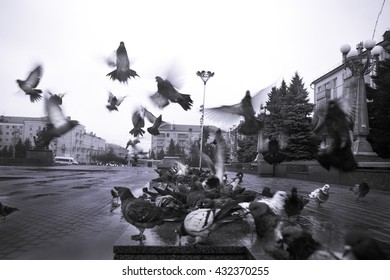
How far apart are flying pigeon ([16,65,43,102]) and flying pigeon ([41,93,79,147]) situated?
0.74 ft

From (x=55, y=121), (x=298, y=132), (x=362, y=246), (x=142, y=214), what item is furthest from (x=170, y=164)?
(x=362, y=246)

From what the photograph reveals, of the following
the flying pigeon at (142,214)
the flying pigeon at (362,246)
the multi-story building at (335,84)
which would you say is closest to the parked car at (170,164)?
the multi-story building at (335,84)

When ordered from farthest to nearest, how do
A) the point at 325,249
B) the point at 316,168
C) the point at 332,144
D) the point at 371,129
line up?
the point at 371,129
the point at 316,168
the point at 332,144
the point at 325,249

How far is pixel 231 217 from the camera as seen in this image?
11.0ft

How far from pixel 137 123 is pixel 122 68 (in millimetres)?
1488

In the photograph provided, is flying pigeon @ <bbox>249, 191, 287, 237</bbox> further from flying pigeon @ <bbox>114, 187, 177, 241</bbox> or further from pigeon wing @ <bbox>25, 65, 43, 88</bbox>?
pigeon wing @ <bbox>25, 65, 43, 88</bbox>

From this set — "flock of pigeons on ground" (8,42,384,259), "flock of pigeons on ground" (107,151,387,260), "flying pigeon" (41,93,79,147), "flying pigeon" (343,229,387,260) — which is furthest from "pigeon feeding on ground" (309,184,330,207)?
"flying pigeon" (343,229,387,260)

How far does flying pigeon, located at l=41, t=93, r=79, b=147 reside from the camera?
16.3 feet

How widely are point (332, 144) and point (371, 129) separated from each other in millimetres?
20122

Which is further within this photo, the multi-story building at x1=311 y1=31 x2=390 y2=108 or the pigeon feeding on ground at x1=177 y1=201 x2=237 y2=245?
the multi-story building at x1=311 y1=31 x2=390 y2=108

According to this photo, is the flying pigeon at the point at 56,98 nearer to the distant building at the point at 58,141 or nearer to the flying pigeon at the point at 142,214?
the flying pigeon at the point at 142,214

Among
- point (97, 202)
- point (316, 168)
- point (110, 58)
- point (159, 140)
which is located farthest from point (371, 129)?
point (159, 140)

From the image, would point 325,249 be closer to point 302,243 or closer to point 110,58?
point 302,243
